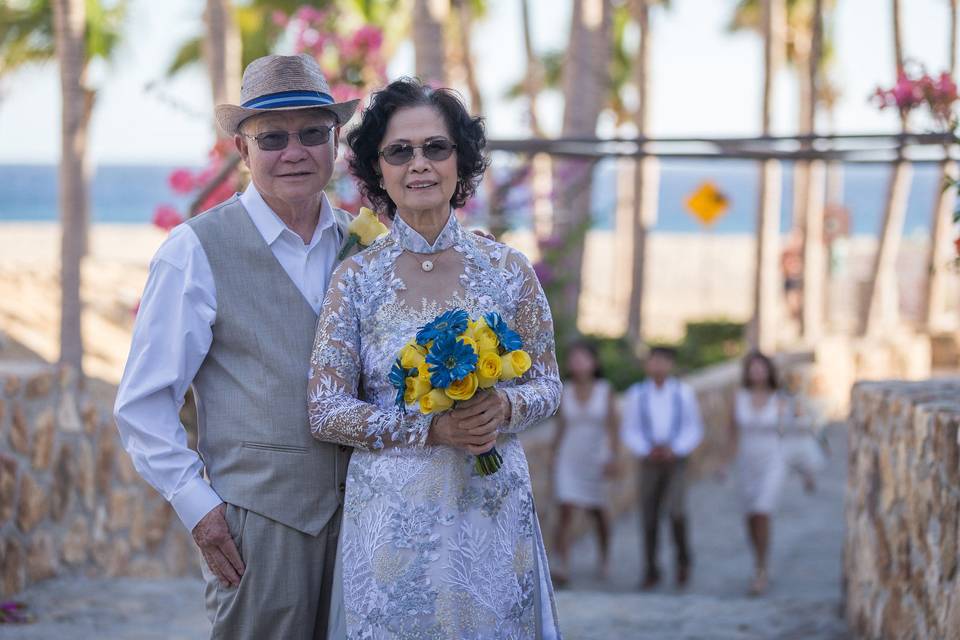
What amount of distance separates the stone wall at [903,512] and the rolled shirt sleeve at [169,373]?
95.4 inches

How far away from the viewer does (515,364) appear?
2.98 metres

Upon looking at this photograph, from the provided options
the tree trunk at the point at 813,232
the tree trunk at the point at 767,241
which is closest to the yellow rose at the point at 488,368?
the tree trunk at the point at 767,241

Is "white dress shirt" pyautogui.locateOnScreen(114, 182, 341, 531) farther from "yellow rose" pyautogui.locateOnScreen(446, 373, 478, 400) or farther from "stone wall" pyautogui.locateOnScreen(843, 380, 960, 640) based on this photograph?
"stone wall" pyautogui.locateOnScreen(843, 380, 960, 640)

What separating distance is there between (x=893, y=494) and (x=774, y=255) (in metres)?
14.0

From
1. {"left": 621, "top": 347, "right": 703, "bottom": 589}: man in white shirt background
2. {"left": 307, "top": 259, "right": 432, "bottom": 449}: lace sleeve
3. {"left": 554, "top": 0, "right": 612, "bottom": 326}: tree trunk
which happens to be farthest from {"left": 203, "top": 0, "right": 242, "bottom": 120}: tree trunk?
{"left": 307, "top": 259, "right": 432, "bottom": 449}: lace sleeve

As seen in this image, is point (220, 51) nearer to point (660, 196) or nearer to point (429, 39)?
point (429, 39)

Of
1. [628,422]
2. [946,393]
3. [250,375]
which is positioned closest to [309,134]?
[250,375]

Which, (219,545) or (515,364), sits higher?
(515,364)

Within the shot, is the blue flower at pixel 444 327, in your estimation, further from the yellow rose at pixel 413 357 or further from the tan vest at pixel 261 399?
the tan vest at pixel 261 399

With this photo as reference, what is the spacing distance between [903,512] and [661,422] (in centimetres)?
435

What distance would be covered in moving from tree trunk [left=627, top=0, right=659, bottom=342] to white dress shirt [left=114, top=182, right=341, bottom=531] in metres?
13.6

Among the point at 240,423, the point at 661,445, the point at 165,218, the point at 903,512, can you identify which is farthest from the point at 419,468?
the point at 661,445

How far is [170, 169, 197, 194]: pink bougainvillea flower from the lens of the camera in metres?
8.70

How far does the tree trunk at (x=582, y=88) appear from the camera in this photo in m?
13.0
